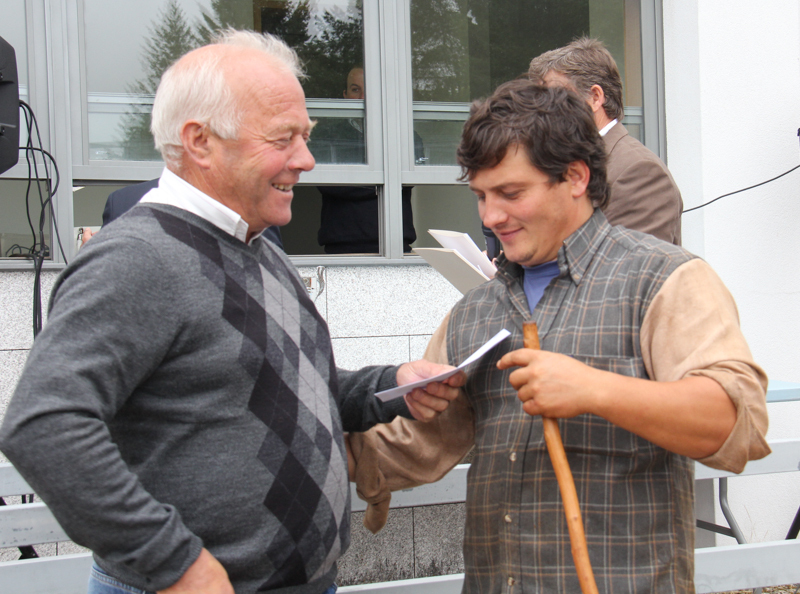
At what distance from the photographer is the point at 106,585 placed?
133 centimetres

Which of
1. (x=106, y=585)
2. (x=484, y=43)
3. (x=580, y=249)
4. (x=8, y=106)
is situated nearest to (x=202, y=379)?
(x=106, y=585)

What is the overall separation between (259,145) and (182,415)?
Answer: 543mm

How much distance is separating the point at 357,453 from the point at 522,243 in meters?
0.70

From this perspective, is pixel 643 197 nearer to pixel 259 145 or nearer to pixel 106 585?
pixel 259 145

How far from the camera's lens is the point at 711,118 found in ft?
14.8

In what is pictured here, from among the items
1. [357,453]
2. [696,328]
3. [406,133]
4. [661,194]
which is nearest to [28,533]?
[357,453]

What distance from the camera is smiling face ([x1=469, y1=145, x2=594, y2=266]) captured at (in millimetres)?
1474

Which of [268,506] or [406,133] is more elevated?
[406,133]

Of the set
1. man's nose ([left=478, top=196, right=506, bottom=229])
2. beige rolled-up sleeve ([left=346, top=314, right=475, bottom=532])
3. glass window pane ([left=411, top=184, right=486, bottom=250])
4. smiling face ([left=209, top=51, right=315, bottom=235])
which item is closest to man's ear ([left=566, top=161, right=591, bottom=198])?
man's nose ([left=478, top=196, right=506, bottom=229])

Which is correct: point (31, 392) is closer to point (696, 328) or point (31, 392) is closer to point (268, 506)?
point (268, 506)

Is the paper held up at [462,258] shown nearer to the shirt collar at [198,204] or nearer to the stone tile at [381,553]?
the shirt collar at [198,204]

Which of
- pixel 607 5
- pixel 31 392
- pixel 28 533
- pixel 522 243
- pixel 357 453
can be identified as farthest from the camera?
pixel 607 5

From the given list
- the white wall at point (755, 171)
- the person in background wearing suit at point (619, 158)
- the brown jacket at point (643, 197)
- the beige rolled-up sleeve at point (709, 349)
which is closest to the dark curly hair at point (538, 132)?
the beige rolled-up sleeve at point (709, 349)

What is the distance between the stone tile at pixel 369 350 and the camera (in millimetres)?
4254
